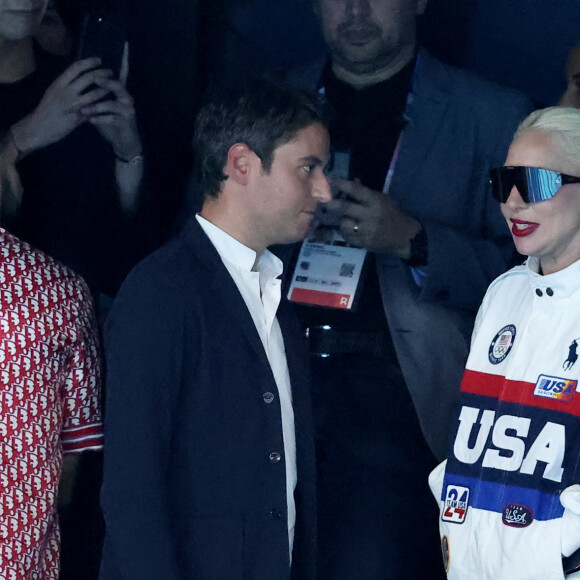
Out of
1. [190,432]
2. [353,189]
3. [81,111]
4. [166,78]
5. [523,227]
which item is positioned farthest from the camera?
[166,78]

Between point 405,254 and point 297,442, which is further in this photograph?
point 405,254

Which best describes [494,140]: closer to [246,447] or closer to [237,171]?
[237,171]

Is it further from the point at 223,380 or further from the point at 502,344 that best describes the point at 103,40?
the point at 502,344

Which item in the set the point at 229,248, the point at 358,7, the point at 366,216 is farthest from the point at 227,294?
the point at 358,7

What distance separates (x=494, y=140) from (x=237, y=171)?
795 millimetres

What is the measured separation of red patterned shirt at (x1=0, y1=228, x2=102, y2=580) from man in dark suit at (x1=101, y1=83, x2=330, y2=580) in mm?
204

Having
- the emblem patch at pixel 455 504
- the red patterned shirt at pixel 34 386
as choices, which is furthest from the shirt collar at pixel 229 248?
the emblem patch at pixel 455 504

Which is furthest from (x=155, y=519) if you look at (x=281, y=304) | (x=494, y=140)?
(x=494, y=140)

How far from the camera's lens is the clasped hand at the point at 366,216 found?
2.15 meters

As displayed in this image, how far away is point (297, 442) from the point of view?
186 centimetres

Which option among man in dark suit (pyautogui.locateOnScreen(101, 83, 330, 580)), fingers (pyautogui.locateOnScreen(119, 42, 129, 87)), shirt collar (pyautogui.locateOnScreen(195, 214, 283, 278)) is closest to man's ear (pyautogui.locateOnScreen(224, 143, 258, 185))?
man in dark suit (pyautogui.locateOnScreen(101, 83, 330, 580))

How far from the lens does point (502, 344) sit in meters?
1.86

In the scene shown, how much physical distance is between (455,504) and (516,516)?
148 millimetres

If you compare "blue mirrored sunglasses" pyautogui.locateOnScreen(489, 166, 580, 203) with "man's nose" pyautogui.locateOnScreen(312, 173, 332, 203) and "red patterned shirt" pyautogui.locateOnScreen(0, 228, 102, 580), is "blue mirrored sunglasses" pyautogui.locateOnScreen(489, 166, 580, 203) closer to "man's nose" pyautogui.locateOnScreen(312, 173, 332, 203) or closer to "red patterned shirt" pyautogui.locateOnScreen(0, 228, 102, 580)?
"man's nose" pyautogui.locateOnScreen(312, 173, 332, 203)
